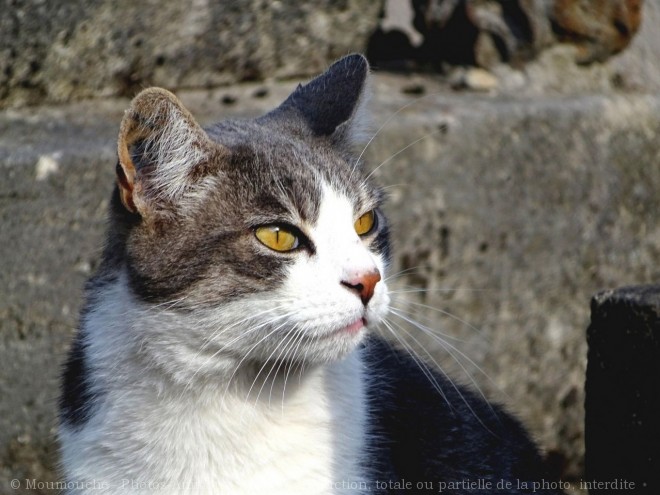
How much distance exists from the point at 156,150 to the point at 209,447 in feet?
2.35

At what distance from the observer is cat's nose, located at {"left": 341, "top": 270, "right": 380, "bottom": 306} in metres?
2.28

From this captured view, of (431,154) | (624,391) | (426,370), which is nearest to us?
(624,391)

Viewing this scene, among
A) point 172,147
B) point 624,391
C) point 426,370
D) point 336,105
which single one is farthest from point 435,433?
point 172,147

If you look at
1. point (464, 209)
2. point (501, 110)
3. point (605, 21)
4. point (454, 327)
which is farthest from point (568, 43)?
point (454, 327)

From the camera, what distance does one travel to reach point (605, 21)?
418 centimetres

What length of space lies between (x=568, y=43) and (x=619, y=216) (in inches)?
29.4

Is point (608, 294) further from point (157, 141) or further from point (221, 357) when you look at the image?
point (157, 141)

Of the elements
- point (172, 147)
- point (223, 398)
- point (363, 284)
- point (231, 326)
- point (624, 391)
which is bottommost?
point (624, 391)

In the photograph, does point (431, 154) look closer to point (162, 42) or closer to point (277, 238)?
point (162, 42)

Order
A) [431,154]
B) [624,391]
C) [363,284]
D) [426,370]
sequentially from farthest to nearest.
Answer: [431,154] → [426,370] → [624,391] → [363,284]

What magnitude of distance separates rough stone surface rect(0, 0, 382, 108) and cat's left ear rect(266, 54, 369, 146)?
0.96m

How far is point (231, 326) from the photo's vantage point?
7.74ft

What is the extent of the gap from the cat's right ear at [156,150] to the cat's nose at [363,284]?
0.51 meters

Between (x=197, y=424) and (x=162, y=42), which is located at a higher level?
(x=162, y=42)
